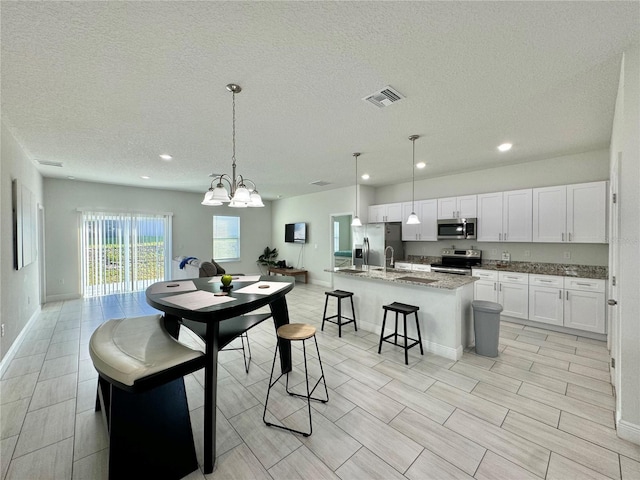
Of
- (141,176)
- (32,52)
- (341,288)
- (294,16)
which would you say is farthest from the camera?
(141,176)

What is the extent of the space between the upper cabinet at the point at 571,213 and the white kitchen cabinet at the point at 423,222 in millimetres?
1629

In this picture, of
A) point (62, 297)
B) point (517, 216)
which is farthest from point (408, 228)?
point (62, 297)

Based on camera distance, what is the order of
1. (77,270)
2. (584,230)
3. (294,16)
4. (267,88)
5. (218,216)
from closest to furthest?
(294,16) < (267,88) < (584,230) < (77,270) < (218,216)

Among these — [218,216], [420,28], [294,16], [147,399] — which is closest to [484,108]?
[420,28]

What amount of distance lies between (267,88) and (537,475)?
3.29 m

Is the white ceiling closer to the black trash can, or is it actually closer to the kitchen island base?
the kitchen island base

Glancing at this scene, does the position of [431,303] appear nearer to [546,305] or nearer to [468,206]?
[546,305]

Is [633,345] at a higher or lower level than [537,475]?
higher

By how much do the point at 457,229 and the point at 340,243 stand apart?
370cm

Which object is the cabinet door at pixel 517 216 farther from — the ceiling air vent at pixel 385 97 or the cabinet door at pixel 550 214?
the ceiling air vent at pixel 385 97

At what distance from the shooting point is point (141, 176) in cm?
543

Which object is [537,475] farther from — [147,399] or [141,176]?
[141,176]

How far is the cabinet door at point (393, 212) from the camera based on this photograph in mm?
6001

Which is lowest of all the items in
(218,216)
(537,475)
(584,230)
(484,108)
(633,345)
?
(537,475)
